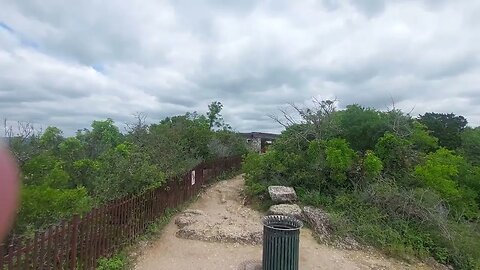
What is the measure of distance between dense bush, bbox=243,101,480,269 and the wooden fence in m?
4.37

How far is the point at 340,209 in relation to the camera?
30.5 ft

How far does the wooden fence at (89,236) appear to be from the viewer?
372 centimetres

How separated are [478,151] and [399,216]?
11.5 meters

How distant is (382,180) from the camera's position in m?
10.1

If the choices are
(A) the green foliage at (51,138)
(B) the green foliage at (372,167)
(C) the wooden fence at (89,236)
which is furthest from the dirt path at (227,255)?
(A) the green foliage at (51,138)

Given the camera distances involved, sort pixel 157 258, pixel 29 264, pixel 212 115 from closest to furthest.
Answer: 1. pixel 29 264
2. pixel 157 258
3. pixel 212 115

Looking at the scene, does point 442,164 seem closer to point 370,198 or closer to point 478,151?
point 370,198

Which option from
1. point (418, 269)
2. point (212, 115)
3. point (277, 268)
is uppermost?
point (212, 115)

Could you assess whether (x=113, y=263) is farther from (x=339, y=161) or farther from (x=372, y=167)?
(x=372, y=167)

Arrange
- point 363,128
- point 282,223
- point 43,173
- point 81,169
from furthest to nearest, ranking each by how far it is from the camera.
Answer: point 363,128 → point 81,169 → point 43,173 → point 282,223

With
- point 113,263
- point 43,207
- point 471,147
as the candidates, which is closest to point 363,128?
point 471,147

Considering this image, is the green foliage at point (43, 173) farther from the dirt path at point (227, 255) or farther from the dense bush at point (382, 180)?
the dense bush at point (382, 180)

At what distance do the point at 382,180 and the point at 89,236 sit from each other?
8142mm

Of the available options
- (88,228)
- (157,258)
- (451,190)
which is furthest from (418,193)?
(88,228)
